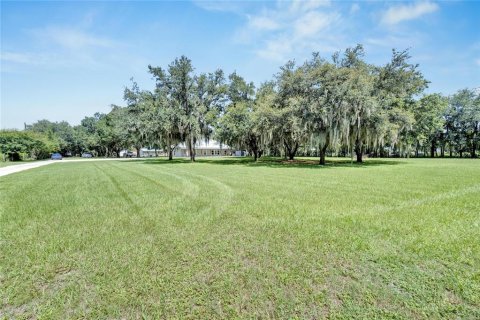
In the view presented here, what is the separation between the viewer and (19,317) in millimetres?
2236

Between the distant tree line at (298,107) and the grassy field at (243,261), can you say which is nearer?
the grassy field at (243,261)

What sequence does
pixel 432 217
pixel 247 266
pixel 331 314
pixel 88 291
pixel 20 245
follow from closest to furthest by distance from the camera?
1. pixel 331 314
2. pixel 88 291
3. pixel 247 266
4. pixel 20 245
5. pixel 432 217

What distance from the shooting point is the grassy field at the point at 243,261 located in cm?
234

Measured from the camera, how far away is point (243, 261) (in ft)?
10.3

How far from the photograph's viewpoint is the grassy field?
2.34 m

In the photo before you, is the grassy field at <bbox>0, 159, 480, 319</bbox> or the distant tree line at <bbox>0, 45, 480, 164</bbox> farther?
the distant tree line at <bbox>0, 45, 480, 164</bbox>

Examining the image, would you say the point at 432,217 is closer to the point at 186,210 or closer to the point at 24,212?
the point at 186,210

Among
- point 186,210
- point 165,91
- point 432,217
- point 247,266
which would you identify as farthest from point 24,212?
point 165,91

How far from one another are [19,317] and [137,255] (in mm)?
1263

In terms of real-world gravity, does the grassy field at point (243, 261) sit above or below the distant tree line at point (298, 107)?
below

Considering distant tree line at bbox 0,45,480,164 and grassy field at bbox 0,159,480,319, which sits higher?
distant tree line at bbox 0,45,480,164

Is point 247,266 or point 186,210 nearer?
point 247,266

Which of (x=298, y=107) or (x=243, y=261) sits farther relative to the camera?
(x=298, y=107)

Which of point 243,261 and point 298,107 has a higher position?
point 298,107
